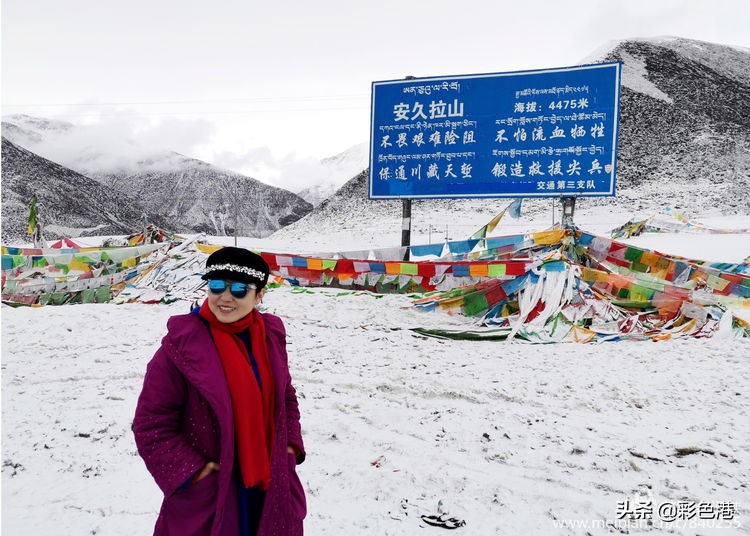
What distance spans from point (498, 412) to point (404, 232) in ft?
26.4

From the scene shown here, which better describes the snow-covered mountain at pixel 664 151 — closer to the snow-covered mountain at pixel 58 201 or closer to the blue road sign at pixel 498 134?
the blue road sign at pixel 498 134

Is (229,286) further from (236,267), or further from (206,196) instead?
(206,196)

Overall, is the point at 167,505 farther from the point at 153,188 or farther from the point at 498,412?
the point at 153,188

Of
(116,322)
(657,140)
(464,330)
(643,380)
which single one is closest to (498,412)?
(643,380)

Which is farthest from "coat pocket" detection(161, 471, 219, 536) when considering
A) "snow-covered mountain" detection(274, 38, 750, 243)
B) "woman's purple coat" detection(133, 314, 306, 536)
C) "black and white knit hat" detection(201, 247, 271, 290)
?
"snow-covered mountain" detection(274, 38, 750, 243)

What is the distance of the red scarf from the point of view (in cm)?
159

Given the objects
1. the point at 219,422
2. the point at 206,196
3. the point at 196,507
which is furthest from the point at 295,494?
the point at 206,196

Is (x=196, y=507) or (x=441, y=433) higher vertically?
(x=196, y=507)

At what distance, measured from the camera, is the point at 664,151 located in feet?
151

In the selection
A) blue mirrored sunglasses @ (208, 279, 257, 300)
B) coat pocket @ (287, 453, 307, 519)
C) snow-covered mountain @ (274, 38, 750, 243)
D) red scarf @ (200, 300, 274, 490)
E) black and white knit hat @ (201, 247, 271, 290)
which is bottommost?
coat pocket @ (287, 453, 307, 519)

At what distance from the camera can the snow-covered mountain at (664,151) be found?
37188 mm

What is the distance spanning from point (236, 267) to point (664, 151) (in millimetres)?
54472

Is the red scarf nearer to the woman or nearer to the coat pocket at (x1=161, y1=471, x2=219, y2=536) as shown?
the woman

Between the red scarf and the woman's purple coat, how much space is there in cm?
3
